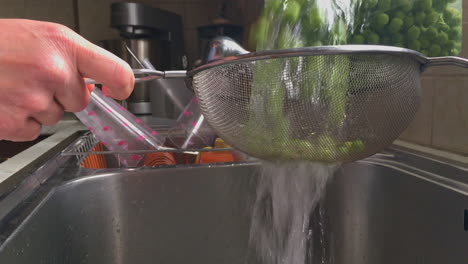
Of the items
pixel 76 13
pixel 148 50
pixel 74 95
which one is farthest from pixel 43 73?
pixel 76 13

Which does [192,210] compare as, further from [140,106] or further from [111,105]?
[140,106]

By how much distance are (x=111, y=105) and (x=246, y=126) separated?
1.68 ft

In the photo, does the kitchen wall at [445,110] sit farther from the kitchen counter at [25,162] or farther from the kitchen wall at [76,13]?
the kitchen wall at [76,13]

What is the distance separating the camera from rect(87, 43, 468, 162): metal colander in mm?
427

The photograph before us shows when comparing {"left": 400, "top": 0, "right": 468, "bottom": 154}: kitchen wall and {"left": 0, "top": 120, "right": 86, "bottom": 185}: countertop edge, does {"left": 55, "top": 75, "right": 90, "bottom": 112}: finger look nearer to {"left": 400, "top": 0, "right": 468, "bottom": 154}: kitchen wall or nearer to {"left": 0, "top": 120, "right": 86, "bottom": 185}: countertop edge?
{"left": 0, "top": 120, "right": 86, "bottom": 185}: countertop edge

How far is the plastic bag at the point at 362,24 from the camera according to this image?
49 cm

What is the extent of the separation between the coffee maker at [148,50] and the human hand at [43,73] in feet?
3.44

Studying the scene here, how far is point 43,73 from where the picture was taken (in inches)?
10.9

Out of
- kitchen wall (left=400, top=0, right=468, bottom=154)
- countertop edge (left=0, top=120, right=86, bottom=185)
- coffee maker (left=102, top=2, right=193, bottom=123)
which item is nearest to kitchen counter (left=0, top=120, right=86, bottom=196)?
countertop edge (left=0, top=120, right=86, bottom=185)

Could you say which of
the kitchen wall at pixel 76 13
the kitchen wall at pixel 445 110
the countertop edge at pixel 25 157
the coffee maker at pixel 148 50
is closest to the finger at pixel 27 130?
the countertop edge at pixel 25 157

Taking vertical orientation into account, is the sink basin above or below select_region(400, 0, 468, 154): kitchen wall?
below

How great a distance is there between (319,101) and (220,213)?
1.03ft

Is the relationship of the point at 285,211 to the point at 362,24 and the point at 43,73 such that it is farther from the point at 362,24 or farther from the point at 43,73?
the point at 43,73

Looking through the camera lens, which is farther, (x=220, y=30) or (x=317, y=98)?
(x=220, y=30)
